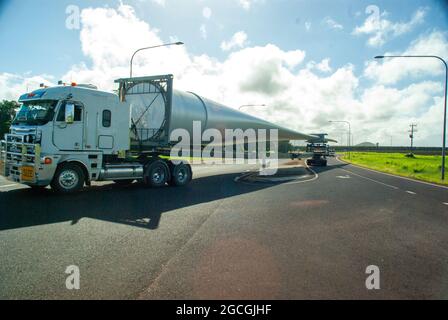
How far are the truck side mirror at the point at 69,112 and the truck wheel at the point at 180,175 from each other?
500 centimetres

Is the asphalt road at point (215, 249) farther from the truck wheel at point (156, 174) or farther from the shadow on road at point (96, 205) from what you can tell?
the truck wheel at point (156, 174)

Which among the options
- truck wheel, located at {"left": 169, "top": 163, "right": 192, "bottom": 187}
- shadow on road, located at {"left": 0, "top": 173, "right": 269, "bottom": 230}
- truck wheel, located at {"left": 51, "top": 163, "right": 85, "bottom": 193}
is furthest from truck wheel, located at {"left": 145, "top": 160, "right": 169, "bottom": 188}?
truck wheel, located at {"left": 51, "top": 163, "right": 85, "bottom": 193}

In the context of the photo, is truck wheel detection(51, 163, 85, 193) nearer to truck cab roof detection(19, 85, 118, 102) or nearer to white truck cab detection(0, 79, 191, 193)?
white truck cab detection(0, 79, 191, 193)

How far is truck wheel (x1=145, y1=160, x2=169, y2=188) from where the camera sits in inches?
512

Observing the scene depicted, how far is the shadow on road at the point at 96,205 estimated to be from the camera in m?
6.94

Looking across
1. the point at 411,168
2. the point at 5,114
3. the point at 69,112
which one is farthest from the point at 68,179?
the point at 5,114

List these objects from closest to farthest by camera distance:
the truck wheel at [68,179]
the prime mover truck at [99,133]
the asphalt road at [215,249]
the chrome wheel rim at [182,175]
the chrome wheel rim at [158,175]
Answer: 1. the asphalt road at [215,249]
2. the prime mover truck at [99,133]
3. the truck wheel at [68,179]
4. the chrome wheel rim at [158,175]
5. the chrome wheel rim at [182,175]

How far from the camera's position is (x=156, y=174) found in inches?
527

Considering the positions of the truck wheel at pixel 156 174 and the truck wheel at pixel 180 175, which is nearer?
the truck wheel at pixel 156 174

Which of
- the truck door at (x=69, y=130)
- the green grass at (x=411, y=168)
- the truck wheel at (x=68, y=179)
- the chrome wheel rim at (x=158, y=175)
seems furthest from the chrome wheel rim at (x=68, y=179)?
the green grass at (x=411, y=168)

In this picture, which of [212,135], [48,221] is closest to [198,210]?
[48,221]

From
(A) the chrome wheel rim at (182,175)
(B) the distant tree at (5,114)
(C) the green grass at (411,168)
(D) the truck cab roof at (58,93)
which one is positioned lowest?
(C) the green grass at (411,168)

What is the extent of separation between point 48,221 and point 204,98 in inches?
406

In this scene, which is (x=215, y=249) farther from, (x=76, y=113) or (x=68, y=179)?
(x=76, y=113)
